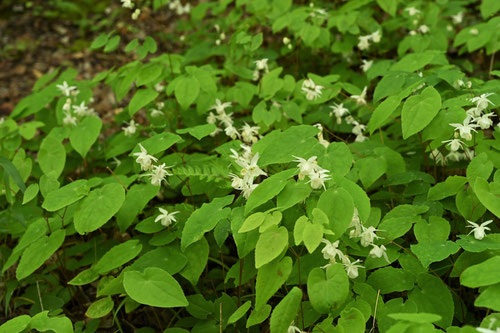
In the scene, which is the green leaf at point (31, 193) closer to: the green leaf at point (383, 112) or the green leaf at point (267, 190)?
the green leaf at point (267, 190)

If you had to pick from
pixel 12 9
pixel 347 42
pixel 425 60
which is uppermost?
pixel 425 60

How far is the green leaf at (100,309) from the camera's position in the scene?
2627mm

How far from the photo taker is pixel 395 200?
3084 millimetres

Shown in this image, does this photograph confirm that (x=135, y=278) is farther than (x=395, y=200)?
No

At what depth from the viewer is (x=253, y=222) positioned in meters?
2.15

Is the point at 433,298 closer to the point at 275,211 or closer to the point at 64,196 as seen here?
the point at 275,211

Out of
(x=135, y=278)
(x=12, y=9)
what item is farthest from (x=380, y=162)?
(x=12, y=9)

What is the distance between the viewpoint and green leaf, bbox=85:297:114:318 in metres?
2.63

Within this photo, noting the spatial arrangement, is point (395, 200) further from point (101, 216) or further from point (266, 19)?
point (266, 19)

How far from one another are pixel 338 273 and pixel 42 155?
2368mm

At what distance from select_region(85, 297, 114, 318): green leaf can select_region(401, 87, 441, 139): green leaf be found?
6.28ft

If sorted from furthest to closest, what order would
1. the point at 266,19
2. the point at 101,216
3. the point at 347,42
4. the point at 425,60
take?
1. the point at 266,19
2. the point at 347,42
3. the point at 425,60
4. the point at 101,216

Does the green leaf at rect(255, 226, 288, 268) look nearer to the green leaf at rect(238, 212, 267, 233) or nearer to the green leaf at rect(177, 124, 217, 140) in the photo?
the green leaf at rect(238, 212, 267, 233)

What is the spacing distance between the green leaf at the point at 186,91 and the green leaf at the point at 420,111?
152cm
